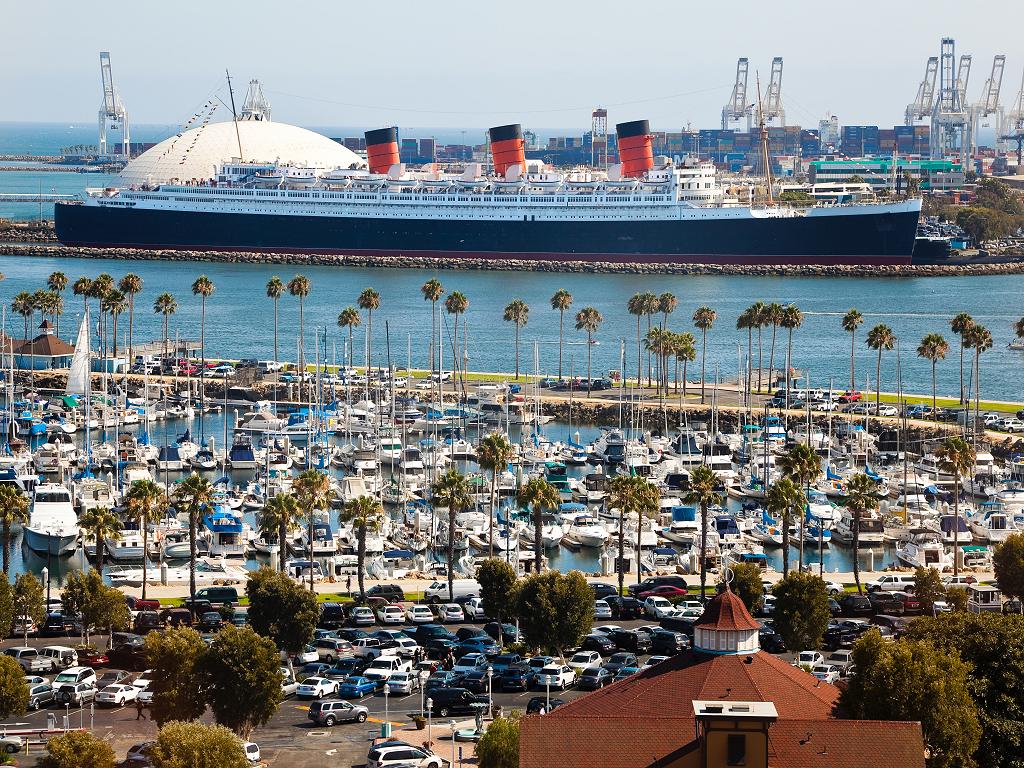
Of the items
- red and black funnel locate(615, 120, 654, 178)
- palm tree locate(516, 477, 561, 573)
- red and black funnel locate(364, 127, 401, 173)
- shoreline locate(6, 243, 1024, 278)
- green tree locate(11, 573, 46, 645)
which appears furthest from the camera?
red and black funnel locate(364, 127, 401, 173)

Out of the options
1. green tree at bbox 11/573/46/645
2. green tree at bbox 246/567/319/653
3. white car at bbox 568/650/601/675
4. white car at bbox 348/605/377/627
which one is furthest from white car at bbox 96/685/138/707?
white car at bbox 568/650/601/675

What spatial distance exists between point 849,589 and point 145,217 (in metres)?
80.5

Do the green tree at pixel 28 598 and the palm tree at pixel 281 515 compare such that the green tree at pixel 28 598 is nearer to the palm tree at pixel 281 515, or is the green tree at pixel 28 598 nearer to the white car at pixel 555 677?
the palm tree at pixel 281 515

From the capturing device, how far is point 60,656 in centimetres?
2469

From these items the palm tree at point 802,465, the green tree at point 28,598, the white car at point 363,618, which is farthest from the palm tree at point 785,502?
the green tree at point 28,598

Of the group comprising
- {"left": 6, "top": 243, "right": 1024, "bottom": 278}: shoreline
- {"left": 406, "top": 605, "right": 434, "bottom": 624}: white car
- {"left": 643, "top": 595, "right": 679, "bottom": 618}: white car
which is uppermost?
{"left": 6, "top": 243, "right": 1024, "bottom": 278}: shoreline

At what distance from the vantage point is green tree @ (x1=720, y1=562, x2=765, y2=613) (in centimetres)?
2617

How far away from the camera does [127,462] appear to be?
3969cm

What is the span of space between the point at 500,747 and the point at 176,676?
469 cm

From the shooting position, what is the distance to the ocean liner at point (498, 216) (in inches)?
3809

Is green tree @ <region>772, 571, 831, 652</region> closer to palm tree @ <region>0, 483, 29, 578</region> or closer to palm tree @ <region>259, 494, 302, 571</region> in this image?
palm tree @ <region>259, 494, 302, 571</region>

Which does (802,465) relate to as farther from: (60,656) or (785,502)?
(60,656)

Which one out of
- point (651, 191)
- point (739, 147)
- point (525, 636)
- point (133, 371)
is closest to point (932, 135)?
point (739, 147)

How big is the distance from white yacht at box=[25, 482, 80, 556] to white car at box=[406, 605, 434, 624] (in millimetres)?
8731
